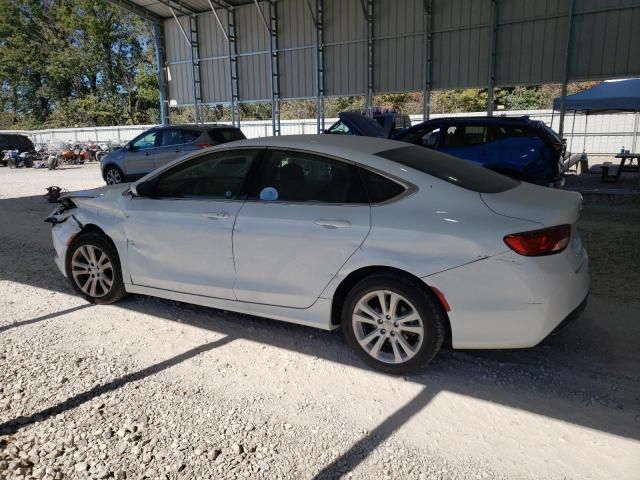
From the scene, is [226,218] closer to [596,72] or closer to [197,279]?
[197,279]

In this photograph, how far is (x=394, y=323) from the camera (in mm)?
3359

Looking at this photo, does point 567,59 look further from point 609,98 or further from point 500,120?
point 500,120

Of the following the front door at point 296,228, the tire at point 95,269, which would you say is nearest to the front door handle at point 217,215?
the front door at point 296,228

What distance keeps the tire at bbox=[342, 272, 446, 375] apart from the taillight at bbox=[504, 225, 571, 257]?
590 millimetres

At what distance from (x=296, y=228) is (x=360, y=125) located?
8964 mm

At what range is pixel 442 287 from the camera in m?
3.14

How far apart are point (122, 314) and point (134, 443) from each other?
2007 millimetres

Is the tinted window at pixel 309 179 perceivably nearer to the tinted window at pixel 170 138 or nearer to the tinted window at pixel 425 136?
the tinted window at pixel 425 136

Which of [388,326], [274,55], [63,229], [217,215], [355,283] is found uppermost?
[274,55]

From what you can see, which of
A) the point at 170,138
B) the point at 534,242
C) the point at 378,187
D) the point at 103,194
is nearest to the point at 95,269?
the point at 103,194

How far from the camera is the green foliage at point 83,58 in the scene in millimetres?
44375

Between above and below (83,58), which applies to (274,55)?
below

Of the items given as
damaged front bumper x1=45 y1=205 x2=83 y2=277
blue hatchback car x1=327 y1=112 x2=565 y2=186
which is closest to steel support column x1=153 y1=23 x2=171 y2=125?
blue hatchback car x1=327 y1=112 x2=565 y2=186

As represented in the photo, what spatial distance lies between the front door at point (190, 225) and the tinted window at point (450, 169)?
114 centimetres
